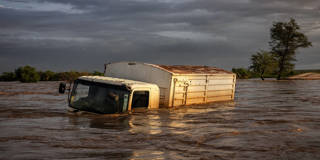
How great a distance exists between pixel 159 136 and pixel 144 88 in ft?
15.1

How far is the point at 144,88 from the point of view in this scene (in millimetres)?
14062

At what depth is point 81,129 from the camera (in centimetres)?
1081

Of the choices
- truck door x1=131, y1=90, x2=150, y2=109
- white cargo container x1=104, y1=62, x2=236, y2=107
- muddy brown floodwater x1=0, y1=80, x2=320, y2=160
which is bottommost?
muddy brown floodwater x1=0, y1=80, x2=320, y2=160

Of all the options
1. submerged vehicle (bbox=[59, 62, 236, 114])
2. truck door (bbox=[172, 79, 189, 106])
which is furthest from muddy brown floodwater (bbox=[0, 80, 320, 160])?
truck door (bbox=[172, 79, 189, 106])

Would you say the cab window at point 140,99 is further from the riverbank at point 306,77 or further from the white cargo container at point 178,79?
the riverbank at point 306,77

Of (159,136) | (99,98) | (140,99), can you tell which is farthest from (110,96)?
(159,136)

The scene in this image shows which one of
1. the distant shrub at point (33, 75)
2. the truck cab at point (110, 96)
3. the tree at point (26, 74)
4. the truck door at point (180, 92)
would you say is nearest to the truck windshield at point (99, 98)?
the truck cab at point (110, 96)

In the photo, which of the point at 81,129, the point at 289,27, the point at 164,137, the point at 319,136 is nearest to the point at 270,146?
the point at 319,136

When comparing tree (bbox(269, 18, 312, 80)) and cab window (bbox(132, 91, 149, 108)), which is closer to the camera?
cab window (bbox(132, 91, 149, 108))

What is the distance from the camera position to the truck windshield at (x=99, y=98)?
1299 cm

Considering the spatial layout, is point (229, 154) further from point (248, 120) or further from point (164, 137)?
point (248, 120)

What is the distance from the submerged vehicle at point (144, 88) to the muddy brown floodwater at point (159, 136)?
0.50 m

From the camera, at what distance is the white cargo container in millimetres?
15406

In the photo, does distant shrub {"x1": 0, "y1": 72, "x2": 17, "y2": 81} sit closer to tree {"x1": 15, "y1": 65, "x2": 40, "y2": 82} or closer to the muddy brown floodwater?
tree {"x1": 15, "y1": 65, "x2": 40, "y2": 82}
